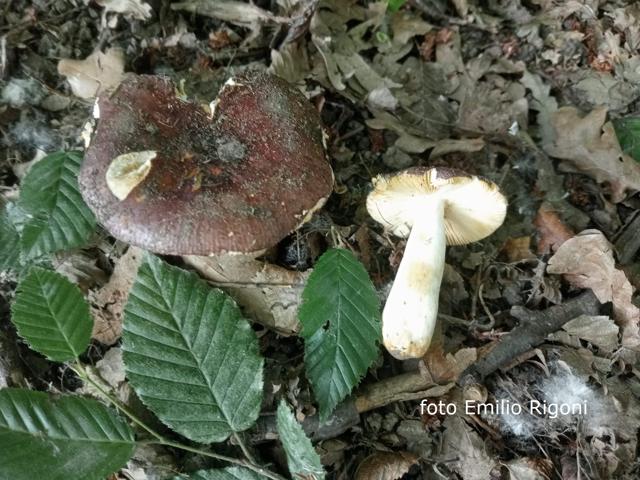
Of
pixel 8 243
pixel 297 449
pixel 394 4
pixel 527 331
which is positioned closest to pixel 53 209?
pixel 8 243

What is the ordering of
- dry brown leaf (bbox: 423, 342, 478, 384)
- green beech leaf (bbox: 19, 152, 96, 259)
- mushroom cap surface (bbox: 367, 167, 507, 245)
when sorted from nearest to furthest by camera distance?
1. mushroom cap surface (bbox: 367, 167, 507, 245)
2. green beech leaf (bbox: 19, 152, 96, 259)
3. dry brown leaf (bbox: 423, 342, 478, 384)

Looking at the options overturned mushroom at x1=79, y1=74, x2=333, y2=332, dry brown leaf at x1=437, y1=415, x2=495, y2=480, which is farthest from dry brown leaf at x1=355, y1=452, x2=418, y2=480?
overturned mushroom at x1=79, y1=74, x2=333, y2=332

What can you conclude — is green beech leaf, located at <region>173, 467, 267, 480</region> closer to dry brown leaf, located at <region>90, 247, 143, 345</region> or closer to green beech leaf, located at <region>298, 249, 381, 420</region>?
green beech leaf, located at <region>298, 249, 381, 420</region>

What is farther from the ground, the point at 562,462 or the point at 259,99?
the point at 259,99

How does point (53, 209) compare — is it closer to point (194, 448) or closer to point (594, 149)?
point (194, 448)

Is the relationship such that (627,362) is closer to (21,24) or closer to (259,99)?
(259,99)

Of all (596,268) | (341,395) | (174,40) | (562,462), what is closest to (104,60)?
(174,40)
